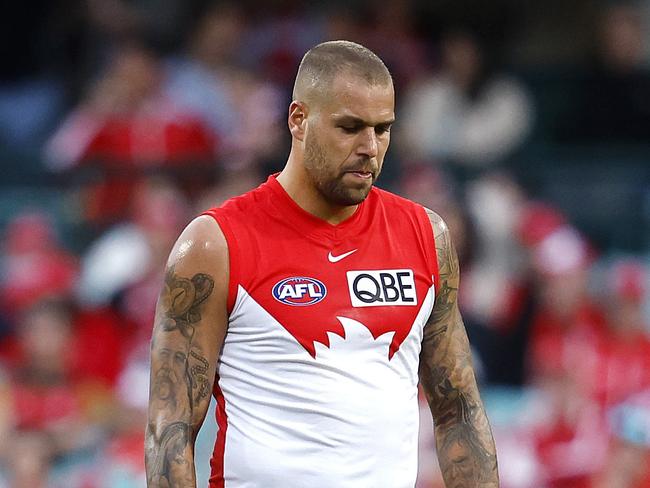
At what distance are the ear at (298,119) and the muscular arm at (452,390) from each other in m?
0.52

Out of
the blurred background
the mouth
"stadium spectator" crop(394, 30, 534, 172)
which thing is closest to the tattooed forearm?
the mouth

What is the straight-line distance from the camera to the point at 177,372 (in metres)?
3.82

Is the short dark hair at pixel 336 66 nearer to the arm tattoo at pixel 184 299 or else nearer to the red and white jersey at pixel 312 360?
the red and white jersey at pixel 312 360

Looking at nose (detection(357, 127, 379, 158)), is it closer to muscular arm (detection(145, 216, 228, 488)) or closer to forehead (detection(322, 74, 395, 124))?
forehead (detection(322, 74, 395, 124))

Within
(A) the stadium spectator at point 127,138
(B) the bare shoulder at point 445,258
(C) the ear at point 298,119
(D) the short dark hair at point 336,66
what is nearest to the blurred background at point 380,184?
(A) the stadium spectator at point 127,138

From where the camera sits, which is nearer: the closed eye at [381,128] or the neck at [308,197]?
the closed eye at [381,128]

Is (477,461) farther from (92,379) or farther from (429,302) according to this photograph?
(92,379)

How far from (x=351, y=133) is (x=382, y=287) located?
47 centimetres

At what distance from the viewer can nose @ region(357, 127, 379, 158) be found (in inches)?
150

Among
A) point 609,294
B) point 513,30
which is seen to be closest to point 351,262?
point 609,294

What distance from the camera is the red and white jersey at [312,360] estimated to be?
3811 mm

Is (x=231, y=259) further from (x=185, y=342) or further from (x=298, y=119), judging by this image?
(x=298, y=119)

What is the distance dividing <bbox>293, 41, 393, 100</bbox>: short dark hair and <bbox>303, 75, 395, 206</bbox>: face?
0.03 metres

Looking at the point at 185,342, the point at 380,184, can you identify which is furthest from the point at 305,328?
the point at 380,184
